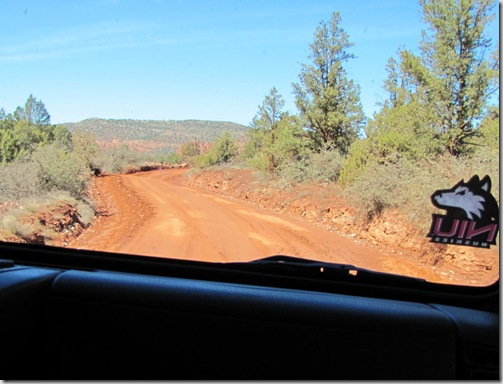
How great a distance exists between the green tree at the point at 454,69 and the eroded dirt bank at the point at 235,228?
1016 mm

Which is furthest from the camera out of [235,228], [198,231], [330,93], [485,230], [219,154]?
[219,154]

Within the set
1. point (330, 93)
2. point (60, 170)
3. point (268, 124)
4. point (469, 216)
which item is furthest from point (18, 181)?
point (469, 216)

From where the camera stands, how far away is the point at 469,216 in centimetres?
248

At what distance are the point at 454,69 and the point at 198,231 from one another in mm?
2891

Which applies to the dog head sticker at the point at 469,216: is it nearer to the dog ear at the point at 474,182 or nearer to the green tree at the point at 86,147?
the dog ear at the point at 474,182

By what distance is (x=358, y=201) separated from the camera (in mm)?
5395

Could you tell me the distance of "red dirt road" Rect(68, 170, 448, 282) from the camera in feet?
12.5

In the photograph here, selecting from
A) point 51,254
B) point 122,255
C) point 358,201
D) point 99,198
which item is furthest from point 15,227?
point 358,201

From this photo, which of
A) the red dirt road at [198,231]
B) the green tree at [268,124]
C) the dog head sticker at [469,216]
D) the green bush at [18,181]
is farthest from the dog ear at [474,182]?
the green bush at [18,181]

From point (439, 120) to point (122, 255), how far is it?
276 cm

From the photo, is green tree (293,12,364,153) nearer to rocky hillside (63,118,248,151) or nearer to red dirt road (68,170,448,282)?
rocky hillside (63,118,248,151)

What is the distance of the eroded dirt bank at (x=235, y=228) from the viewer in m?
3.60

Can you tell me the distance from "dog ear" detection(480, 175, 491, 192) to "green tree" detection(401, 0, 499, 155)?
65cm

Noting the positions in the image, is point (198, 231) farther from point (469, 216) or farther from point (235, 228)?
point (469, 216)
